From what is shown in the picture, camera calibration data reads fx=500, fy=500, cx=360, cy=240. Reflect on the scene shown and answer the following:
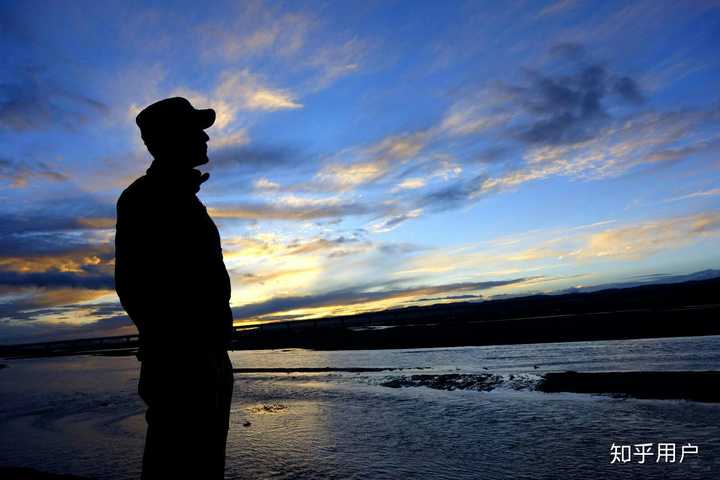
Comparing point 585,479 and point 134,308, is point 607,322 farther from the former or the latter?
point 134,308

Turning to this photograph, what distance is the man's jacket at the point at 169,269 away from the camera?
3004mm

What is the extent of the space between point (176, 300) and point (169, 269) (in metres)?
0.20

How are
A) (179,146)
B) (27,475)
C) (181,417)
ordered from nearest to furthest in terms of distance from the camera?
1. (181,417)
2. (179,146)
3. (27,475)

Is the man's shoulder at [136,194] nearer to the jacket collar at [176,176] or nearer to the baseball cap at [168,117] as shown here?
the jacket collar at [176,176]

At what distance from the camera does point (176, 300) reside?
118 inches

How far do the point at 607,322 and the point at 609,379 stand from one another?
29.3 meters

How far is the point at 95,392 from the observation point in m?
23.0

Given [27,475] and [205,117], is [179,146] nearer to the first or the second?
[205,117]

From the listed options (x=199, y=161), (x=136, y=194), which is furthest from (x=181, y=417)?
(x=199, y=161)

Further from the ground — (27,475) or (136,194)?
(136,194)

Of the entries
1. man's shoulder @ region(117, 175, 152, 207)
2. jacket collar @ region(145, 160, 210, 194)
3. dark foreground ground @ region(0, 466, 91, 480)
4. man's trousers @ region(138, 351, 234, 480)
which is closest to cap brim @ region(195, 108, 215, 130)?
jacket collar @ region(145, 160, 210, 194)

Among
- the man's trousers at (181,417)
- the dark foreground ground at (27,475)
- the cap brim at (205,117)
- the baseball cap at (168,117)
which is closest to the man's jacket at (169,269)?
the man's trousers at (181,417)

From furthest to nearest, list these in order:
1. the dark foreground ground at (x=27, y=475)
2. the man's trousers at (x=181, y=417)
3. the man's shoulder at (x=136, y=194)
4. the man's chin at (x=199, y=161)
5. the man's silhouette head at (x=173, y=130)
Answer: the dark foreground ground at (x=27, y=475) < the man's chin at (x=199, y=161) < the man's silhouette head at (x=173, y=130) < the man's shoulder at (x=136, y=194) < the man's trousers at (x=181, y=417)

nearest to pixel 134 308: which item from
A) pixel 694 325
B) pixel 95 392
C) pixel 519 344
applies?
pixel 95 392
